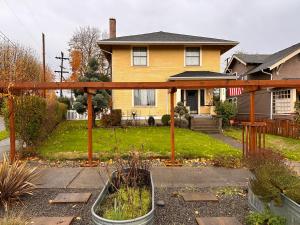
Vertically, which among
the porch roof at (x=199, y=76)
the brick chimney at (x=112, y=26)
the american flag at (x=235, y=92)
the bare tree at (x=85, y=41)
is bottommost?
the american flag at (x=235, y=92)

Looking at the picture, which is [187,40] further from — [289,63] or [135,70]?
[289,63]

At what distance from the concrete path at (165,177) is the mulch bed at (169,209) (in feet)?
2.27

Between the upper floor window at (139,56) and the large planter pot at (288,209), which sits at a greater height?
the upper floor window at (139,56)

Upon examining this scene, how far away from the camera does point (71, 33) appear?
4144 centimetres

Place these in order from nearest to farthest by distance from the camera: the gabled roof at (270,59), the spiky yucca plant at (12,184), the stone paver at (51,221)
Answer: the stone paver at (51,221), the spiky yucca plant at (12,184), the gabled roof at (270,59)

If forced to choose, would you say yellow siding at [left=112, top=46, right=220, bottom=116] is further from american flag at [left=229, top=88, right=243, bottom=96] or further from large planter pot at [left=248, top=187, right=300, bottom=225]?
large planter pot at [left=248, top=187, right=300, bottom=225]

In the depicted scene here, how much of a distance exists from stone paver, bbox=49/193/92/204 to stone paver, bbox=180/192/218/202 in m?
1.91

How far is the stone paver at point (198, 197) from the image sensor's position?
4.91m

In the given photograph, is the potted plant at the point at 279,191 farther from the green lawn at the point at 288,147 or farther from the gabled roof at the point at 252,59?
the gabled roof at the point at 252,59

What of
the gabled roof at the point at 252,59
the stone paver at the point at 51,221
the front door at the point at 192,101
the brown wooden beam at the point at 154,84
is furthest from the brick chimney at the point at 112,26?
the stone paver at the point at 51,221

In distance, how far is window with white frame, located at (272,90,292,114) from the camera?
1795cm

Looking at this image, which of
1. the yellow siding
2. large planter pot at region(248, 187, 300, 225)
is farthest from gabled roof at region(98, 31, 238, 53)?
large planter pot at region(248, 187, 300, 225)

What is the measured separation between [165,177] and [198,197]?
4.76ft

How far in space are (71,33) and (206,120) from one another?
106ft
